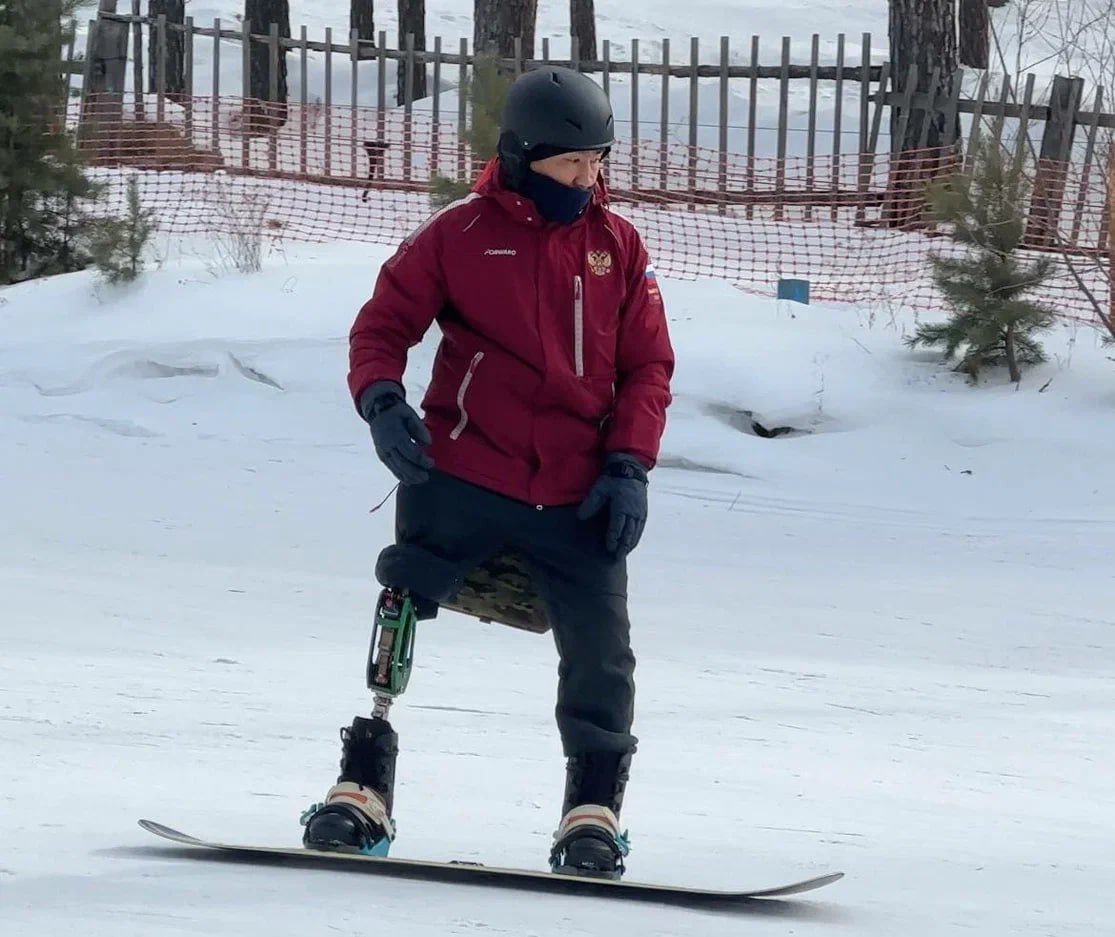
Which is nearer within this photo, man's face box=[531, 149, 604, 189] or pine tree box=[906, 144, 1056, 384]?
man's face box=[531, 149, 604, 189]

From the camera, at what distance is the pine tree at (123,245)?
11445 millimetres

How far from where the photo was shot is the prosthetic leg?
352 cm

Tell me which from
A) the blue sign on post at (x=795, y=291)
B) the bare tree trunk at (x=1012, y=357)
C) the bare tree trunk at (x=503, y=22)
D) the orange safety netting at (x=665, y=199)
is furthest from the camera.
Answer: the bare tree trunk at (x=503, y=22)

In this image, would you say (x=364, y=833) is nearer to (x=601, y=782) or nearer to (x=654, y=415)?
(x=601, y=782)

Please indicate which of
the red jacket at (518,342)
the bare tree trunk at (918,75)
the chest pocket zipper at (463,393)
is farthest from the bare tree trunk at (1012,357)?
the chest pocket zipper at (463,393)

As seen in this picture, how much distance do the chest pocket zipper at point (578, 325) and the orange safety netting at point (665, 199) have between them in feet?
27.9

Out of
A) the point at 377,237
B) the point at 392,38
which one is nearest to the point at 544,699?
the point at 377,237

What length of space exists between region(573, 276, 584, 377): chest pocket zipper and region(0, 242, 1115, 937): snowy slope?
1.02 m

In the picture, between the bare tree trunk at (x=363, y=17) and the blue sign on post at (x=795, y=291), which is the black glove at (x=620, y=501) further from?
the bare tree trunk at (x=363, y=17)

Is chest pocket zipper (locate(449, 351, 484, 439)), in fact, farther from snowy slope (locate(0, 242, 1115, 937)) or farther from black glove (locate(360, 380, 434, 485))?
snowy slope (locate(0, 242, 1115, 937))

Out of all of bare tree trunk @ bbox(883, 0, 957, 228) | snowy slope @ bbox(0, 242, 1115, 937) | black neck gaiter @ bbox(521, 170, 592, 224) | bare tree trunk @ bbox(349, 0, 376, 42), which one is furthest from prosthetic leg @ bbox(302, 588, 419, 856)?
bare tree trunk @ bbox(349, 0, 376, 42)

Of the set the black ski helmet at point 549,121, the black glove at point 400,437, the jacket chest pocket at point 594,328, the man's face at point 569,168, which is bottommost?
the black glove at point 400,437

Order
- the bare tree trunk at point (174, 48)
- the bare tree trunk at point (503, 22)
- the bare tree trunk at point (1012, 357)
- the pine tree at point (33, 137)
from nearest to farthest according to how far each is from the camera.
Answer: the bare tree trunk at point (1012, 357) → the pine tree at point (33, 137) → the bare tree trunk at point (503, 22) → the bare tree trunk at point (174, 48)

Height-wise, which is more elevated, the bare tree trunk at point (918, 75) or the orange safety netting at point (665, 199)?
the bare tree trunk at point (918, 75)
